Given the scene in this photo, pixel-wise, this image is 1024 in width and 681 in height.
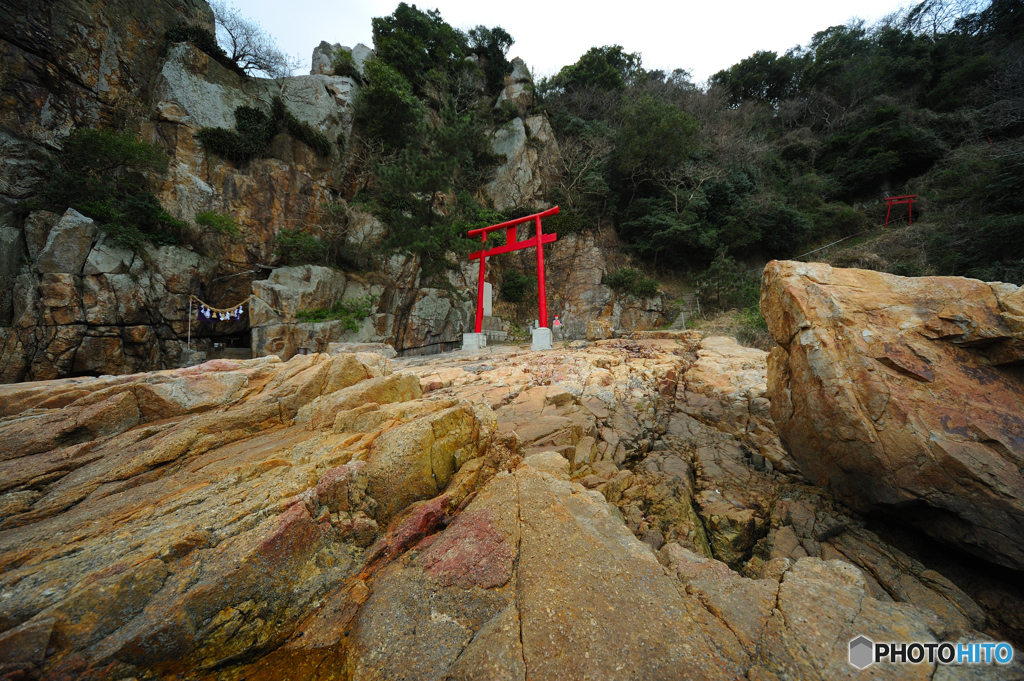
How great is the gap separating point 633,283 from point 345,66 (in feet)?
54.4

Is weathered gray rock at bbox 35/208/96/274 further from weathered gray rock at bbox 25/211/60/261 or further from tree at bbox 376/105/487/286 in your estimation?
tree at bbox 376/105/487/286

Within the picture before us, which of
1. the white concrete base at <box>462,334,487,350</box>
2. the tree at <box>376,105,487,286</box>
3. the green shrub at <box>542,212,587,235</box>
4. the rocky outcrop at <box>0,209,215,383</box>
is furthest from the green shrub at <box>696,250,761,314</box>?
the rocky outcrop at <box>0,209,215,383</box>

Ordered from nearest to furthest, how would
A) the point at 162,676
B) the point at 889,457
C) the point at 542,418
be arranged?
the point at 162,676
the point at 889,457
the point at 542,418

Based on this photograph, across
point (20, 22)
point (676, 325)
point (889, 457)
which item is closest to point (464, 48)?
point (20, 22)

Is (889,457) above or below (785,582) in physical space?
above

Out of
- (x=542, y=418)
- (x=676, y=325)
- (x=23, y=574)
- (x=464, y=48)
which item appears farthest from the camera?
(x=464, y=48)

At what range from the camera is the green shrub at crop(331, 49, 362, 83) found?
14.8m

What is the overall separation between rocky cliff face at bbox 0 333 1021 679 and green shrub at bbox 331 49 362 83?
17075mm

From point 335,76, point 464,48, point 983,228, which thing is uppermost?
point 464,48

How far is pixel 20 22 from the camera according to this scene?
969cm

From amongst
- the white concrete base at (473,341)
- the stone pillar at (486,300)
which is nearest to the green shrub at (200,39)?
the stone pillar at (486,300)

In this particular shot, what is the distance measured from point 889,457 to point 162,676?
202 inches

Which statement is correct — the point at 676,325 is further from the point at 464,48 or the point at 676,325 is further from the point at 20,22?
the point at 20,22

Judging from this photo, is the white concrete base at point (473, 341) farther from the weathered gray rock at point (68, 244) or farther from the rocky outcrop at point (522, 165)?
the weathered gray rock at point (68, 244)
